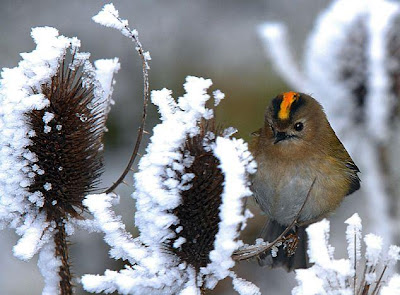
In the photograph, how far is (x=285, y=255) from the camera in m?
2.71

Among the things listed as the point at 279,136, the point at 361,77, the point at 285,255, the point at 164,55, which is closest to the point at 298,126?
the point at 279,136

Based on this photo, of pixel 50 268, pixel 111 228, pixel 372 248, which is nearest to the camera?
pixel 372 248

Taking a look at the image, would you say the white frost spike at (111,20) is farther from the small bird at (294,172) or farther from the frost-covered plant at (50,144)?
the small bird at (294,172)

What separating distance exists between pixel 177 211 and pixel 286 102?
1108 millimetres

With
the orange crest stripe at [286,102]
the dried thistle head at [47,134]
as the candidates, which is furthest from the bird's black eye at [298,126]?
the dried thistle head at [47,134]

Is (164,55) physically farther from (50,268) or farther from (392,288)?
(392,288)

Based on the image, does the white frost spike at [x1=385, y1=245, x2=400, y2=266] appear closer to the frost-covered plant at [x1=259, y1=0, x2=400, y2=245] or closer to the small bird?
the small bird

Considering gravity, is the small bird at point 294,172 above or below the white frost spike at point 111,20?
above

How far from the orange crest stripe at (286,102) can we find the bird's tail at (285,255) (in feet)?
1.69

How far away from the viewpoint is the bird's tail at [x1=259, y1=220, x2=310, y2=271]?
2678 mm

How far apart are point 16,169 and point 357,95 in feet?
9.73

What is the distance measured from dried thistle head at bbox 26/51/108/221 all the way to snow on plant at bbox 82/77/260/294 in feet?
0.85

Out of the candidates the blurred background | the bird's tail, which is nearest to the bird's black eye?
the bird's tail

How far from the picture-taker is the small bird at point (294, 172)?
8.86 feet
